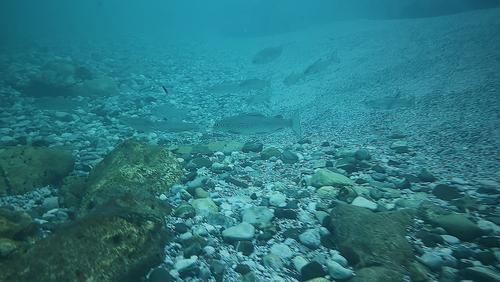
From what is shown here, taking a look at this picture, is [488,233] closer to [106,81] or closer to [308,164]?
[308,164]

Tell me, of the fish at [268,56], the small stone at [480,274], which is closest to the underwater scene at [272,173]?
the small stone at [480,274]

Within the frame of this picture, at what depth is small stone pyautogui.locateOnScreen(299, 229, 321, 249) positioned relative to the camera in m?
4.33

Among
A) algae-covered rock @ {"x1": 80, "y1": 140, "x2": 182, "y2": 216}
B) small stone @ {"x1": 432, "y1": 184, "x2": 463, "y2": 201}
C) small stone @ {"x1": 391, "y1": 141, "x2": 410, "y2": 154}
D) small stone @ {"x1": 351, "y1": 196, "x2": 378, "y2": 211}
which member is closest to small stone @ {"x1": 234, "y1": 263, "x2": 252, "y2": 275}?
algae-covered rock @ {"x1": 80, "y1": 140, "x2": 182, "y2": 216}

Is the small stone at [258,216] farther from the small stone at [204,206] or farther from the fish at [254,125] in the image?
the fish at [254,125]

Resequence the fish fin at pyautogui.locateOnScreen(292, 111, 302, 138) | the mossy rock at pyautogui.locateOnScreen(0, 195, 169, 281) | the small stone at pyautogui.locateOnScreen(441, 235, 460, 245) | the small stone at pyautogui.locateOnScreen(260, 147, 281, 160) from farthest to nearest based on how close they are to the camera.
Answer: the fish fin at pyautogui.locateOnScreen(292, 111, 302, 138) → the small stone at pyautogui.locateOnScreen(260, 147, 281, 160) → the small stone at pyautogui.locateOnScreen(441, 235, 460, 245) → the mossy rock at pyautogui.locateOnScreen(0, 195, 169, 281)

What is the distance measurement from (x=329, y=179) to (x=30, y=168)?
5506 millimetres

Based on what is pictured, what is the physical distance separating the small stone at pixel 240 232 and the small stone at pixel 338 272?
1.16 metres

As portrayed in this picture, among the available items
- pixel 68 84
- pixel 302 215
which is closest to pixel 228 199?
pixel 302 215

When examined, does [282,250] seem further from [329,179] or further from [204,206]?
[329,179]

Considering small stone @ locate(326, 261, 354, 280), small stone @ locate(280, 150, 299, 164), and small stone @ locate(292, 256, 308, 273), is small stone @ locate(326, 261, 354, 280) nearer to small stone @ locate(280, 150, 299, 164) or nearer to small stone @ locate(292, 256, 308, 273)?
small stone @ locate(292, 256, 308, 273)

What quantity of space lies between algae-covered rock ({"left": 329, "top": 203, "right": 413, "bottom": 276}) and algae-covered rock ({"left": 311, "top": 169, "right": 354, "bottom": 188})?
1123 mm

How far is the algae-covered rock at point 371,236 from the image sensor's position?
382 cm

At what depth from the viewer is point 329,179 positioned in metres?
5.88

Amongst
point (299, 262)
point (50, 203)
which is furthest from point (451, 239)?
point (50, 203)
